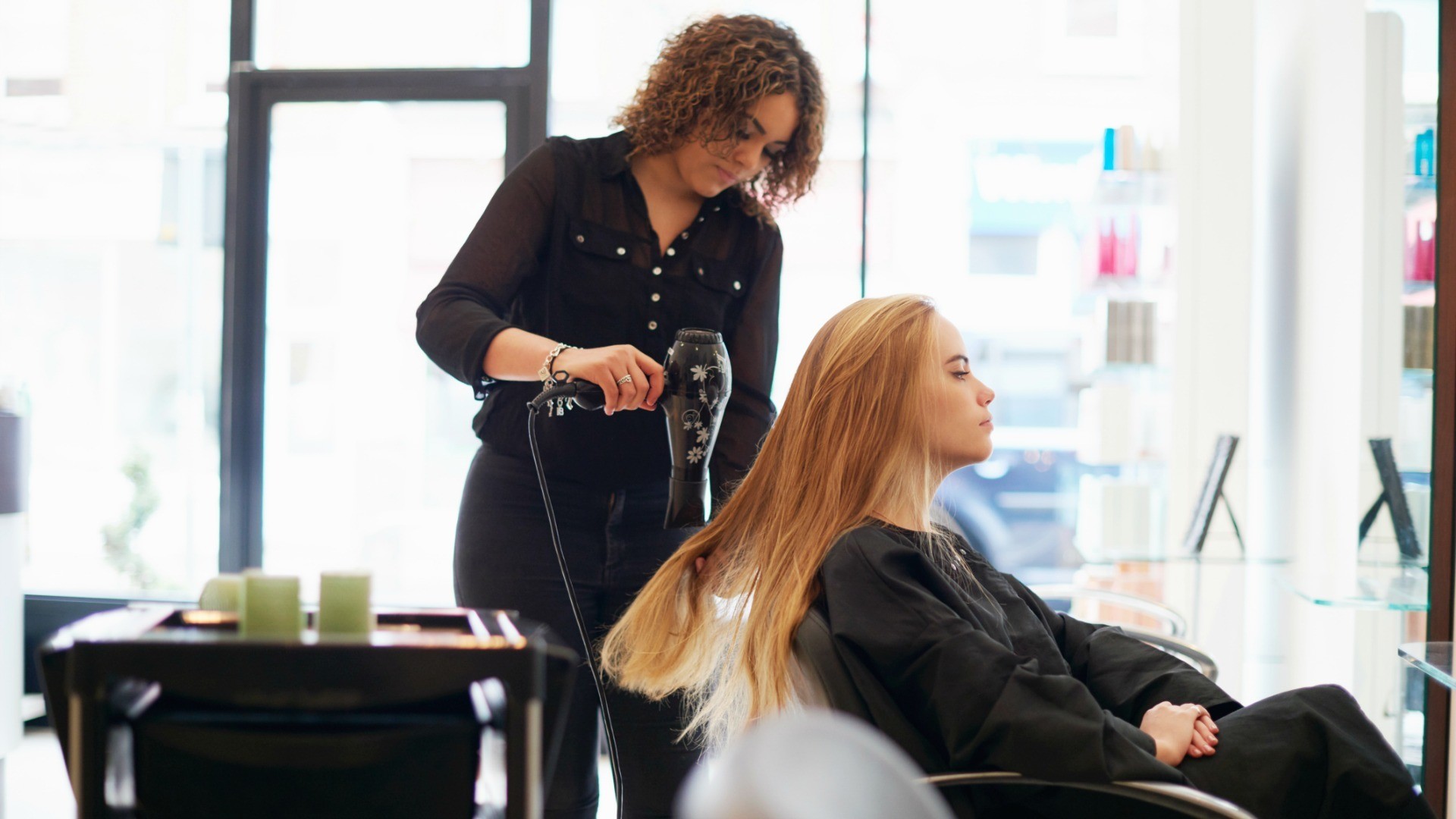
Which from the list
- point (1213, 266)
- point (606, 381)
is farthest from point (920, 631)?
point (1213, 266)

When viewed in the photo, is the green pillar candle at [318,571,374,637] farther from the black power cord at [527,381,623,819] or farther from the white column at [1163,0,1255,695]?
the white column at [1163,0,1255,695]

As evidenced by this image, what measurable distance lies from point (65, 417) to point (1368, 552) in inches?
159

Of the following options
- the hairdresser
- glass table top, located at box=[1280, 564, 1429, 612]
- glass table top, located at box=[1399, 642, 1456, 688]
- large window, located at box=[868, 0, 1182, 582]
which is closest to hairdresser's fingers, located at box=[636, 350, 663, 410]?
the hairdresser

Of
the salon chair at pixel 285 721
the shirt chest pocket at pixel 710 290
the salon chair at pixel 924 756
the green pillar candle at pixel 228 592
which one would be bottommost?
the salon chair at pixel 924 756

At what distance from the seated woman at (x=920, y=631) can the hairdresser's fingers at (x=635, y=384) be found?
245 millimetres

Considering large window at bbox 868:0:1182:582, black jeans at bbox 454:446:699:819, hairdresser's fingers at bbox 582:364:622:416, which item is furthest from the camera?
large window at bbox 868:0:1182:582

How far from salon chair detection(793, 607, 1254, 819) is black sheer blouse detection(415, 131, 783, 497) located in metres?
0.38

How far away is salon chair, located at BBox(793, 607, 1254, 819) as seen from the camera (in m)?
1.36

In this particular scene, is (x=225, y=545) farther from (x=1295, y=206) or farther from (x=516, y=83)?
(x=1295, y=206)

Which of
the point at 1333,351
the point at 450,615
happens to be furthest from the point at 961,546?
the point at 1333,351

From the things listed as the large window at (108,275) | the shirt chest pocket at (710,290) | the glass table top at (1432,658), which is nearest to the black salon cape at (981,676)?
the glass table top at (1432,658)

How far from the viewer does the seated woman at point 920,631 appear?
135 cm

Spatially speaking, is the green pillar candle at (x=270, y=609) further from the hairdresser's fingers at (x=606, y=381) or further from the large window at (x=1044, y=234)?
the large window at (x=1044, y=234)

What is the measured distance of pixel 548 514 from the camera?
5.25 ft
